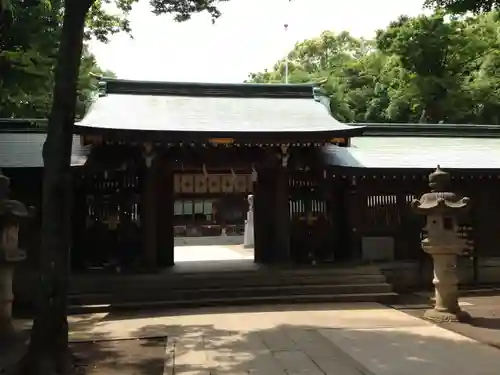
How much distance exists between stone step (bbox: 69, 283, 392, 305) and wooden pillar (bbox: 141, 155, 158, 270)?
1.19 metres

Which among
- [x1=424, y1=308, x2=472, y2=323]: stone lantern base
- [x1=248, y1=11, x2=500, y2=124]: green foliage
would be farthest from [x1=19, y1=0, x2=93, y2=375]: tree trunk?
[x1=248, y1=11, x2=500, y2=124]: green foliage

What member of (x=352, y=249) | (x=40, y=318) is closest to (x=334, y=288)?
(x=352, y=249)

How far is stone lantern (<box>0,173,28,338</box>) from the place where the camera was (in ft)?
28.0

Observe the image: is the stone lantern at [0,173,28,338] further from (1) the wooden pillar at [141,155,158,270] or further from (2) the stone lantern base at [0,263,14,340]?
(1) the wooden pillar at [141,155,158,270]

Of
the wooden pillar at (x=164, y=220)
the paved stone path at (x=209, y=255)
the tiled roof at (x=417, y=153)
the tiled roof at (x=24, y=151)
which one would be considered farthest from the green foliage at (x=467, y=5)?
the paved stone path at (x=209, y=255)

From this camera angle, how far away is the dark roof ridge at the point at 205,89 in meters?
16.1

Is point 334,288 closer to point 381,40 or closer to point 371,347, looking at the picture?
point 371,347

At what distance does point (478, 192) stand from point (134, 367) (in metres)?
11.1

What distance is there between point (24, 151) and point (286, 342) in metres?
9.40

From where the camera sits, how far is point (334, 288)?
12062 millimetres

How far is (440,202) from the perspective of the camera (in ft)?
32.2

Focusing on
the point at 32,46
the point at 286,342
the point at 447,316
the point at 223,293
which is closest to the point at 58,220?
the point at 286,342

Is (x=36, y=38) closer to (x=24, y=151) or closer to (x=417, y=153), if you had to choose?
(x=24, y=151)

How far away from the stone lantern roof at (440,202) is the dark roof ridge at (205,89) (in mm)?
7465
